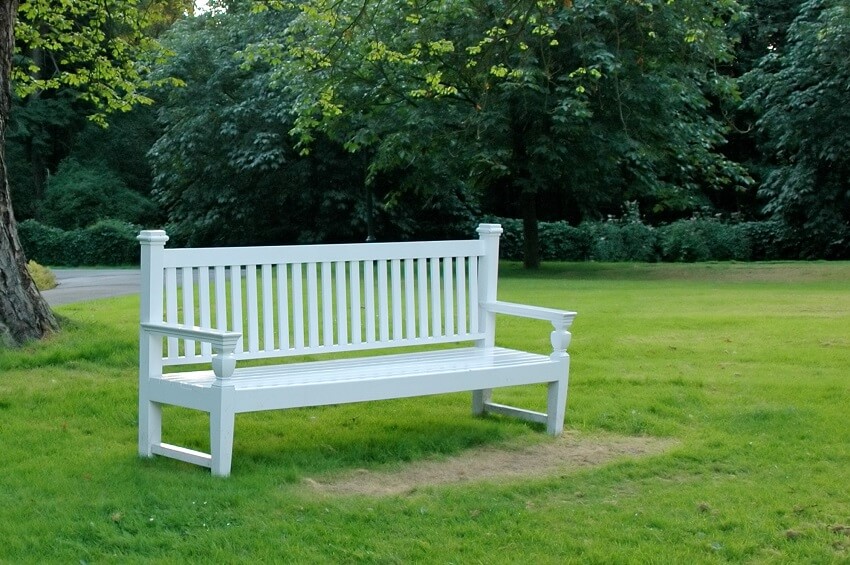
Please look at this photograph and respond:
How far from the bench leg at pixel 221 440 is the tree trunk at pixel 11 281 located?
12.5ft

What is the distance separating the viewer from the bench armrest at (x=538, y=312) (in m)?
6.66

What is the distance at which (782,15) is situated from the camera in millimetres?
34000

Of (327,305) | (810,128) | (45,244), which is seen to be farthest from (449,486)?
(45,244)

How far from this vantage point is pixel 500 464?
5906 millimetres

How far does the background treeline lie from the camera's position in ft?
72.9

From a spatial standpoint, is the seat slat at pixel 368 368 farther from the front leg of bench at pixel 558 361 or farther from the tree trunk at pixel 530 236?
the tree trunk at pixel 530 236

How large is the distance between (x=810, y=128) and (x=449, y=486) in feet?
87.4

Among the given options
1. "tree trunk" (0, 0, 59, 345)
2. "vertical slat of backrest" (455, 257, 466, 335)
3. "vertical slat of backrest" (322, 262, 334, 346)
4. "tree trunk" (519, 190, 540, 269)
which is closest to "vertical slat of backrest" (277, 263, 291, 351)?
"vertical slat of backrest" (322, 262, 334, 346)

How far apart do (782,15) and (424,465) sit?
31.7m

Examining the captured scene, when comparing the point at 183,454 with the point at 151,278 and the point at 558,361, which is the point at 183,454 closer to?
the point at 151,278

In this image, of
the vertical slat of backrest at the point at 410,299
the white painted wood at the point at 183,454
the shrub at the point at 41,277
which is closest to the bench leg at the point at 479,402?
the vertical slat of backrest at the point at 410,299

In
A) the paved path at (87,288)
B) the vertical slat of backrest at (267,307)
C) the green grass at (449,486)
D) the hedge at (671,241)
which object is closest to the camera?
the green grass at (449,486)

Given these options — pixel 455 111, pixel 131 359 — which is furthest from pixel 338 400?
pixel 455 111

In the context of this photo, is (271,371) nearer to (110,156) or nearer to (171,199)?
(171,199)
